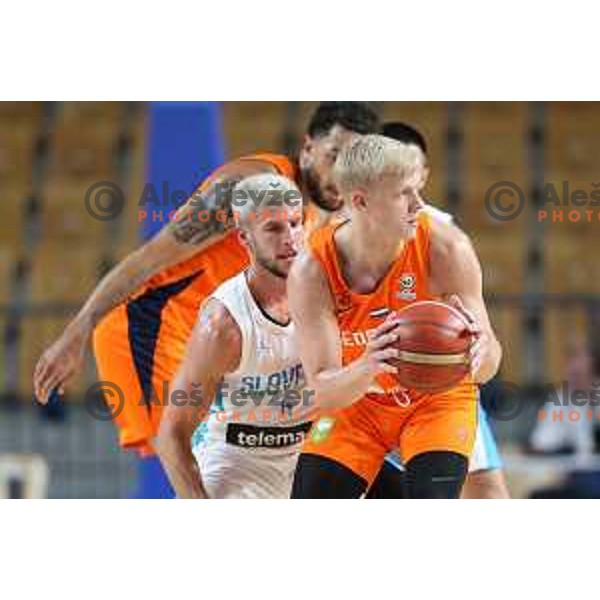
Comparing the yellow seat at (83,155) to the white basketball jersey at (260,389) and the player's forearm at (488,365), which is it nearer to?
the white basketball jersey at (260,389)

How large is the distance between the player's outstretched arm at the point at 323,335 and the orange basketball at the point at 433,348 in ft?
0.19

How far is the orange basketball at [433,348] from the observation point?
402 cm

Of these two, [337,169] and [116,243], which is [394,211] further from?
[116,243]

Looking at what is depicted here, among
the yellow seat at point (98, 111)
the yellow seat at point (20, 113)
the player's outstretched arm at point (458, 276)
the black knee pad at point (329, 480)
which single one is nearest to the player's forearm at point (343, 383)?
the black knee pad at point (329, 480)

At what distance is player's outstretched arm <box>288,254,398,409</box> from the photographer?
408cm

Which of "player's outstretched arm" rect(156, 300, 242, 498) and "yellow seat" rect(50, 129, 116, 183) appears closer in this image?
"player's outstretched arm" rect(156, 300, 242, 498)

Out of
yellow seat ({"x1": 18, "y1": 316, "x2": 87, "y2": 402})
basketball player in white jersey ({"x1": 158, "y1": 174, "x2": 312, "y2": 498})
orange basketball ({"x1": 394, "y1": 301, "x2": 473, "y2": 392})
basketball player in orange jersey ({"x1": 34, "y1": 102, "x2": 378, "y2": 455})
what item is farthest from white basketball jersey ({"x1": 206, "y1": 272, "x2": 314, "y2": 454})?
yellow seat ({"x1": 18, "y1": 316, "x2": 87, "y2": 402})

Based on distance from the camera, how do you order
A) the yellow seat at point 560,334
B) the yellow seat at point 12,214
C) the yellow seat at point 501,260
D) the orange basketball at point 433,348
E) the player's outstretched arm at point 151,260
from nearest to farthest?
the orange basketball at point 433,348 → the player's outstretched arm at point 151,260 → the yellow seat at point 560,334 → the yellow seat at point 501,260 → the yellow seat at point 12,214

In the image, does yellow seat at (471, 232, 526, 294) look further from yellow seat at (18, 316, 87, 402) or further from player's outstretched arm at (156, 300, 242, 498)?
player's outstretched arm at (156, 300, 242, 498)

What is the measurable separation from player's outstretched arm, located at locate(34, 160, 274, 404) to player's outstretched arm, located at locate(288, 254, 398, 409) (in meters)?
0.48

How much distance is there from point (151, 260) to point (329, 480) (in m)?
0.95

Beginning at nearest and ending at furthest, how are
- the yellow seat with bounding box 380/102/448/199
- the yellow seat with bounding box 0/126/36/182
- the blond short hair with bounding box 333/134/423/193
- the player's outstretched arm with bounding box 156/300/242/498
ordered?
the blond short hair with bounding box 333/134/423/193, the player's outstretched arm with bounding box 156/300/242/498, the yellow seat with bounding box 380/102/448/199, the yellow seat with bounding box 0/126/36/182

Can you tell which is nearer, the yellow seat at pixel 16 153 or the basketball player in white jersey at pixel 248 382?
the basketball player in white jersey at pixel 248 382
